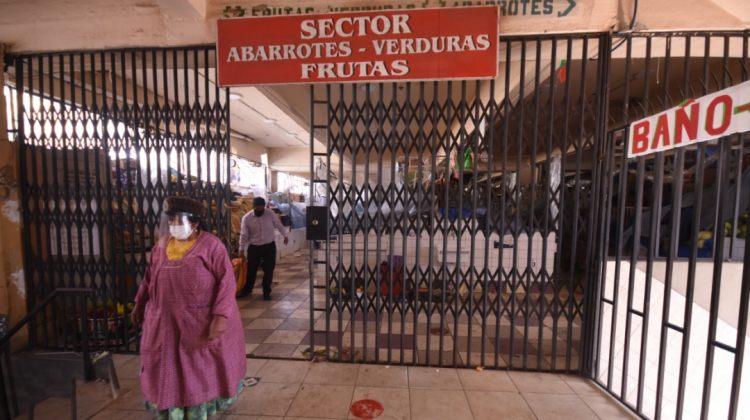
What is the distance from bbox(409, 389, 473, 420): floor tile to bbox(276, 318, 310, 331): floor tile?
1793 mm

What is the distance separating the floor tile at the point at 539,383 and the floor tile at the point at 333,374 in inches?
60.2

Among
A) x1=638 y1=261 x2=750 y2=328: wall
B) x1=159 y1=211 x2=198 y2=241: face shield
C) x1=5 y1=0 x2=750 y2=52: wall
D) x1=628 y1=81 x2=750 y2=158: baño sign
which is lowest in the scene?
x1=638 y1=261 x2=750 y2=328: wall

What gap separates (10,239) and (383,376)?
4167 mm

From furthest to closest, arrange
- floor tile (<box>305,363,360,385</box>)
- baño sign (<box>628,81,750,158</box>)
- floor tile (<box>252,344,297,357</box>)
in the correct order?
floor tile (<box>252,344,297,357</box>)
floor tile (<box>305,363,360,385</box>)
baño sign (<box>628,81,750,158</box>)

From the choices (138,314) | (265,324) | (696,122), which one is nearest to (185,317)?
(138,314)

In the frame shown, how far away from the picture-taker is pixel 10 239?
329cm

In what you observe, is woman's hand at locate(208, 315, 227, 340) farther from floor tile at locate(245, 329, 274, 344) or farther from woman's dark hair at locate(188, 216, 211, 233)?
floor tile at locate(245, 329, 274, 344)

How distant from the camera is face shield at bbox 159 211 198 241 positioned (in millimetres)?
2096

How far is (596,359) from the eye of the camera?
9.65 ft

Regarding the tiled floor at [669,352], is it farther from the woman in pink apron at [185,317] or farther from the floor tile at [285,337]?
the woman in pink apron at [185,317]

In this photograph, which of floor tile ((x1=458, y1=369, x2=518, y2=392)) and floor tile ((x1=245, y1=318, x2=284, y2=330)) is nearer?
floor tile ((x1=458, y1=369, x2=518, y2=392))

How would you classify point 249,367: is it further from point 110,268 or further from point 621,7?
point 621,7

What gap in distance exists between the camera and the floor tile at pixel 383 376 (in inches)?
112

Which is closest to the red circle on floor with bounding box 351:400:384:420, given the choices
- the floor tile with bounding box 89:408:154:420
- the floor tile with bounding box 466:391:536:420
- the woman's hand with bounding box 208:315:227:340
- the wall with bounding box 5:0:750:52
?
the floor tile with bounding box 466:391:536:420
